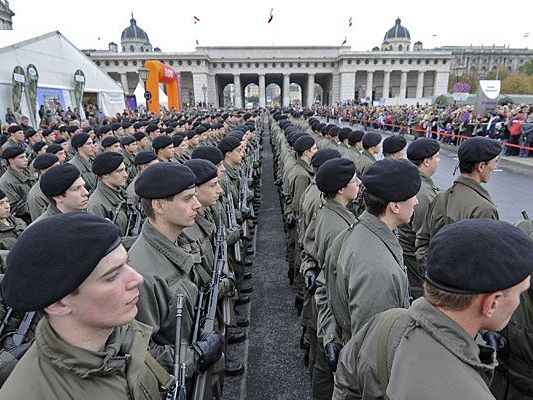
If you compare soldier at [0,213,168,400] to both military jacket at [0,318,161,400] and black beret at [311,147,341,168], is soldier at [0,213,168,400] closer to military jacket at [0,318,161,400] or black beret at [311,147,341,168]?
military jacket at [0,318,161,400]

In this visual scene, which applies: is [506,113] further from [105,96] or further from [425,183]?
[105,96]

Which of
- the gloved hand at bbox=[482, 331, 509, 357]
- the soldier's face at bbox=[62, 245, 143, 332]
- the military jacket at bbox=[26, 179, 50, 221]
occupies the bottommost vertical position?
the gloved hand at bbox=[482, 331, 509, 357]

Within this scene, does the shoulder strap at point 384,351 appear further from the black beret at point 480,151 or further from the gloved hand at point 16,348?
the black beret at point 480,151

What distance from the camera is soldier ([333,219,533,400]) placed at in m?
1.31

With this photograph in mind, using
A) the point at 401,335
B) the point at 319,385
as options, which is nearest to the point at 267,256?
the point at 319,385

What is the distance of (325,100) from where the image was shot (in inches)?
3730

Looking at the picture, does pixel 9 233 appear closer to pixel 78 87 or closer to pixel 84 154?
pixel 84 154

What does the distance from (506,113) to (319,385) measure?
59.6 feet

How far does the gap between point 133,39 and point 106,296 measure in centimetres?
11223

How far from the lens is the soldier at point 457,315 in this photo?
4.30ft

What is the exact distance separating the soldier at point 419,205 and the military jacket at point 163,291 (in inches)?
104

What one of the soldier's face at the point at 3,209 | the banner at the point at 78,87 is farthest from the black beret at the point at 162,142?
the banner at the point at 78,87

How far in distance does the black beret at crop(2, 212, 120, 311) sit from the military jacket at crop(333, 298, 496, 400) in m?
1.21

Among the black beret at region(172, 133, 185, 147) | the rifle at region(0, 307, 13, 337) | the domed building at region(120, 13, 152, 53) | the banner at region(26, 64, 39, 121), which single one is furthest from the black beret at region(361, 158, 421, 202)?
the domed building at region(120, 13, 152, 53)
